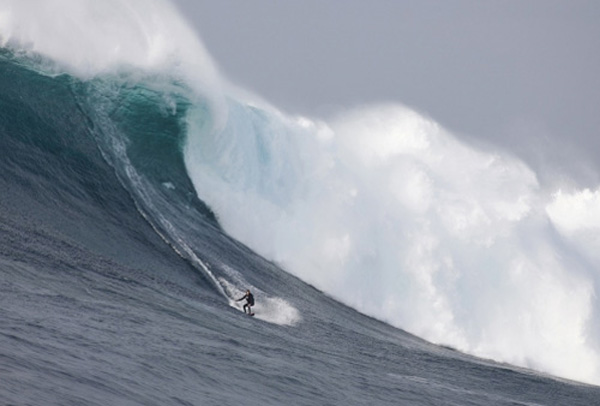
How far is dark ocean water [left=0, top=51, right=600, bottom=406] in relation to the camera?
1252 centimetres

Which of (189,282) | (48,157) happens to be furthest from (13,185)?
(189,282)

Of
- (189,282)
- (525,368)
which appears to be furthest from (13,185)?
(525,368)

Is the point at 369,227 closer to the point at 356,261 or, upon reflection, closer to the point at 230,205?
the point at 356,261

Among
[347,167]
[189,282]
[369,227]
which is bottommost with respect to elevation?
[189,282]

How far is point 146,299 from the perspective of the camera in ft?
57.3

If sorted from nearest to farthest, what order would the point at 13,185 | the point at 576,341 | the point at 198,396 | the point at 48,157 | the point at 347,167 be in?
the point at 198,396
the point at 13,185
the point at 48,157
the point at 576,341
the point at 347,167

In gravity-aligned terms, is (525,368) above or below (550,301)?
below

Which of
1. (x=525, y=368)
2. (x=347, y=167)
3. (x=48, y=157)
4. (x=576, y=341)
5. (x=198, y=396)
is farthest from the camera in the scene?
(x=347, y=167)

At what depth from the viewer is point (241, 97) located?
37.0 m

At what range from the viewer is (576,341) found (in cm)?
3331

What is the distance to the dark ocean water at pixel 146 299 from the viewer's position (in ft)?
41.1

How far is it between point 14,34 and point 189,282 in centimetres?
1176

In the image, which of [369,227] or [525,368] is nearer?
[525,368]

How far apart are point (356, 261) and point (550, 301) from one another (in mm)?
8063
